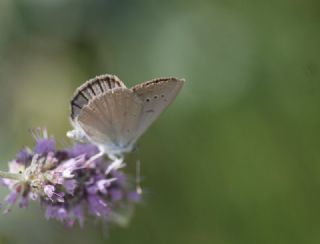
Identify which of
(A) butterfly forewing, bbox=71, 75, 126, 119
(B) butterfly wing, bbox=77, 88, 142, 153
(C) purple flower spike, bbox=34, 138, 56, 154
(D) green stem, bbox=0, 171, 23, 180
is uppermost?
(A) butterfly forewing, bbox=71, 75, 126, 119

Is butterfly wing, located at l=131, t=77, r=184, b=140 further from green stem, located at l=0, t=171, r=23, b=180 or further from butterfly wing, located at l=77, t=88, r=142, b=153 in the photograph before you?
green stem, located at l=0, t=171, r=23, b=180

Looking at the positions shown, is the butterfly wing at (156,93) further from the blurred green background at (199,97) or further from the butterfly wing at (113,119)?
the blurred green background at (199,97)

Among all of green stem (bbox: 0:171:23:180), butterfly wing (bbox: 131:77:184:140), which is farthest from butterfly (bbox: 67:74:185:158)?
green stem (bbox: 0:171:23:180)

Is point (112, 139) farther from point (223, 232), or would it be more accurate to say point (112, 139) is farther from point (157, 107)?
point (223, 232)

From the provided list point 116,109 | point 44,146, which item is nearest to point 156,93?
point 116,109

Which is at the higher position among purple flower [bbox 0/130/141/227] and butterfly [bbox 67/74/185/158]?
butterfly [bbox 67/74/185/158]

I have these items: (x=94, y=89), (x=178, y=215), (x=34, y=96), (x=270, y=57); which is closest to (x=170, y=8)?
(x=270, y=57)

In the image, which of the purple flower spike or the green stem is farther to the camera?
the purple flower spike

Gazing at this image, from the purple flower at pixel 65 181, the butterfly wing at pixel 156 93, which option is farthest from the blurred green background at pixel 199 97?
the butterfly wing at pixel 156 93
